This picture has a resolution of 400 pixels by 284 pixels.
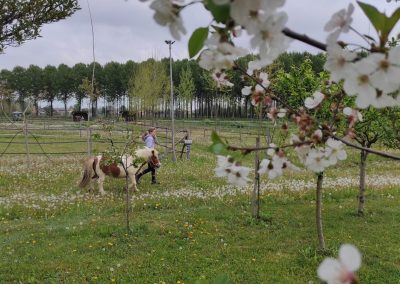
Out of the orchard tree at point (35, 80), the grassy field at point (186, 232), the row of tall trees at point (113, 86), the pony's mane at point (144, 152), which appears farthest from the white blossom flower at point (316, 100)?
the orchard tree at point (35, 80)

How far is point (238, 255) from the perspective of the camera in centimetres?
756

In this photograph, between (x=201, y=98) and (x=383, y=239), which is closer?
(x=383, y=239)

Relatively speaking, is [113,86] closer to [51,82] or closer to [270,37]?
[51,82]

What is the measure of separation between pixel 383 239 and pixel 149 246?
4.47 meters

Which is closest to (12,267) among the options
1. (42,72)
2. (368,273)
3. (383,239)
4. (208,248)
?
(208,248)

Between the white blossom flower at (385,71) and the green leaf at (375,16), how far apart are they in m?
0.08

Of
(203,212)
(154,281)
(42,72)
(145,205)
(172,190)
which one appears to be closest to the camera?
(154,281)

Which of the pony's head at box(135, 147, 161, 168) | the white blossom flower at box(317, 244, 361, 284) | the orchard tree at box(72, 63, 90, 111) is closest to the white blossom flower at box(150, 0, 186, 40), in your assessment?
the white blossom flower at box(317, 244, 361, 284)

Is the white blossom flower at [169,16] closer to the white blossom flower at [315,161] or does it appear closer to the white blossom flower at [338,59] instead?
the white blossom flower at [338,59]

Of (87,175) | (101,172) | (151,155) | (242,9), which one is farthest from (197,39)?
(151,155)

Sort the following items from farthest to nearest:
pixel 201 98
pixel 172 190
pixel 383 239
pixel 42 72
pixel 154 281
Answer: pixel 42 72 < pixel 201 98 < pixel 172 190 < pixel 383 239 < pixel 154 281

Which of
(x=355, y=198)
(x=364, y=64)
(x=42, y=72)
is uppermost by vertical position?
(x=42, y=72)

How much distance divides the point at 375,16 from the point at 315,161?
2.52 ft

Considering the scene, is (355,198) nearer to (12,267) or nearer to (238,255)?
(238,255)
